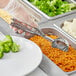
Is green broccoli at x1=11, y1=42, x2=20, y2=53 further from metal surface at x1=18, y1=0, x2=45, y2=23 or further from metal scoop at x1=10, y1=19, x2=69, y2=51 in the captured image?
metal surface at x1=18, y1=0, x2=45, y2=23

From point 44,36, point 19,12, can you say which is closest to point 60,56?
point 44,36

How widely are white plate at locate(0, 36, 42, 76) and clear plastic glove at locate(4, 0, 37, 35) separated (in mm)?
472

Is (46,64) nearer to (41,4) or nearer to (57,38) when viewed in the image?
(57,38)

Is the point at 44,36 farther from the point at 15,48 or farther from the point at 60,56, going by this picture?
the point at 15,48

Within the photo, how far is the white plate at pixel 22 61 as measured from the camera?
1882mm

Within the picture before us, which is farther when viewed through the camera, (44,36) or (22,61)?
(44,36)


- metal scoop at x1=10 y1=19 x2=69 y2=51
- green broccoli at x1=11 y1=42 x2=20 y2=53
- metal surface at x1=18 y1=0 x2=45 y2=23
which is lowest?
metal surface at x1=18 y1=0 x2=45 y2=23

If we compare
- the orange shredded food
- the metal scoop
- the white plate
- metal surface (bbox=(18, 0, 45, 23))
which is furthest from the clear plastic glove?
the white plate

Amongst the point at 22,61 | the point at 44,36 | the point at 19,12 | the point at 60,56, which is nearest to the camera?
the point at 22,61

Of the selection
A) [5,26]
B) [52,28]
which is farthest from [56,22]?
[5,26]

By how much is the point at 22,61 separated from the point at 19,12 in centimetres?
82

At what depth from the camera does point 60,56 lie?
212 centimetres

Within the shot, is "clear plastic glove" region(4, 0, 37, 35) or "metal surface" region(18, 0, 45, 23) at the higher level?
"clear plastic glove" region(4, 0, 37, 35)

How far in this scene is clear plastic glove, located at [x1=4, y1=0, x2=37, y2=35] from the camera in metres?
2.59
